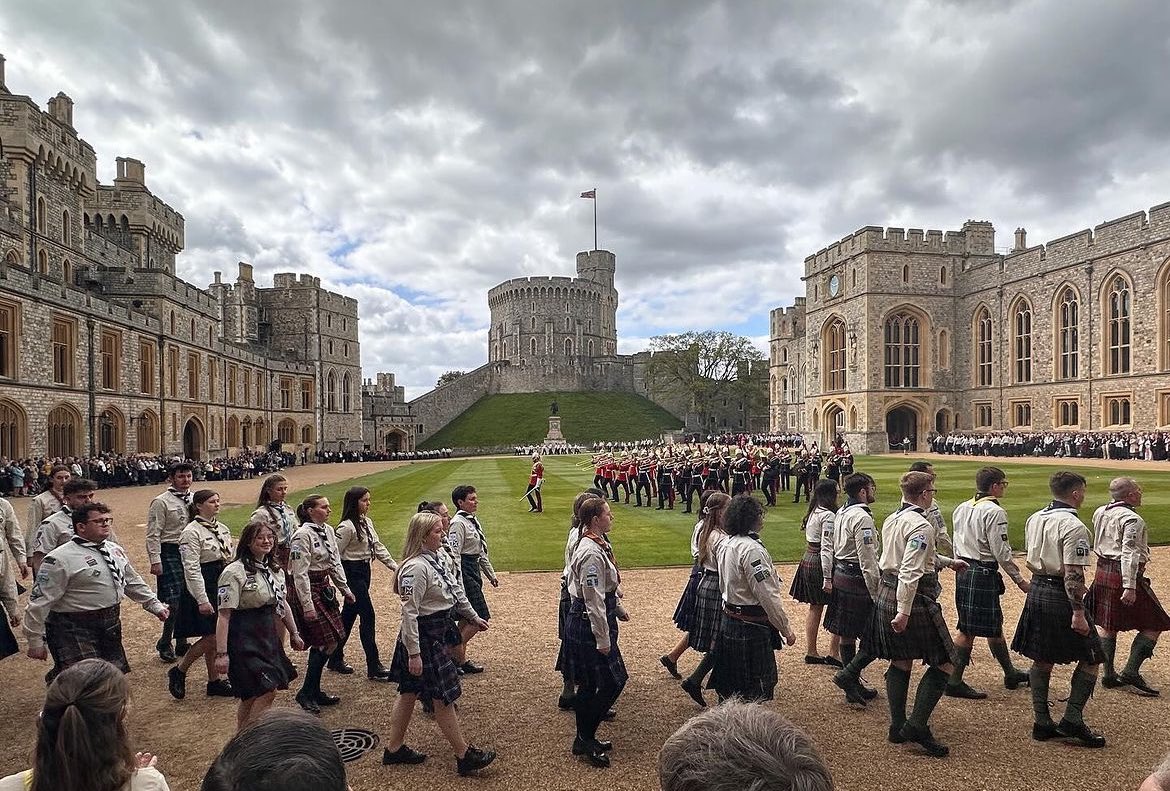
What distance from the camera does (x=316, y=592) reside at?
564cm

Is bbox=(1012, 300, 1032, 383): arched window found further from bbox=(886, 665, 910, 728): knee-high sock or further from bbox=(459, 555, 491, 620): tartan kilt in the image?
bbox=(459, 555, 491, 620): tartan kilt

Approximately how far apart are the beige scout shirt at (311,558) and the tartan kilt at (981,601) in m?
5.05

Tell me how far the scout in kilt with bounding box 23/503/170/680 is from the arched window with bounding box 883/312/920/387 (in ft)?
133

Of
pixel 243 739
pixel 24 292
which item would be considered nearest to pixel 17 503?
pixel 24 292

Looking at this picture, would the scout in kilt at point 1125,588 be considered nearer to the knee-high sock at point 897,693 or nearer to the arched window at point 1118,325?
the knee-high sock at point 897,693

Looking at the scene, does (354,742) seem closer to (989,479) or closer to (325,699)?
(325,699)

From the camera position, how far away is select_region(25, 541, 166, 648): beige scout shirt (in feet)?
15.5

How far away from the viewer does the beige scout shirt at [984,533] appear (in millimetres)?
5254

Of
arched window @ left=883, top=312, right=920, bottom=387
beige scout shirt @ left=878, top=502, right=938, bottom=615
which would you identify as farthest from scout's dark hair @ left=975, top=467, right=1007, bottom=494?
arched window @ left=883, top=312, right=920, bottom=387

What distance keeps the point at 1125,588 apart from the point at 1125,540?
0.35 metres

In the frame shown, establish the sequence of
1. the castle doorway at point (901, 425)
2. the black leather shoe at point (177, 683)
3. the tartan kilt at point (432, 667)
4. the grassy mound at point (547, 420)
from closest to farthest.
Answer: the tartan kilt at point (432, 667) < the black leather shoe at point (177, 683) < the castle doorway at point (901, 425) < the grassy mound at point (547, 420)

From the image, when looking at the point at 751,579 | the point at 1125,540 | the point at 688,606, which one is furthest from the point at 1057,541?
the point at 688,606

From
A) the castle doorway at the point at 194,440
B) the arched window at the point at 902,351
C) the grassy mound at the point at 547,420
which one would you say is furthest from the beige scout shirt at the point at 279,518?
the grassy mound at the point at 547,420

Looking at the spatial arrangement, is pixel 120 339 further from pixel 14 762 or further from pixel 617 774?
pixel 617 774
